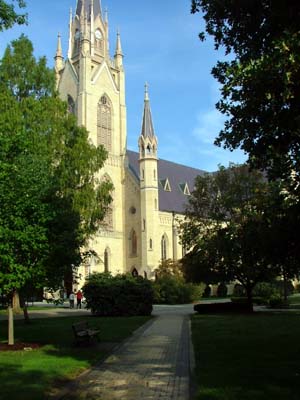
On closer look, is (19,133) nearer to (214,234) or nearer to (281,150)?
(281,150)

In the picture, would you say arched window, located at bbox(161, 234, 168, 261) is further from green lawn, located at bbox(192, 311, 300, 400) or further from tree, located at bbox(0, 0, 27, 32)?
tree, located at bbox(0, 0, 27, 32)

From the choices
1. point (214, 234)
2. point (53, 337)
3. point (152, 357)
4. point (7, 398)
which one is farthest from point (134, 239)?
point (7, 398)

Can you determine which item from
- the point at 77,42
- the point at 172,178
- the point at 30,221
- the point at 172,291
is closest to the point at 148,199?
the point at 172,178

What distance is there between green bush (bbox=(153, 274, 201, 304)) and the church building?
1254 centimetres

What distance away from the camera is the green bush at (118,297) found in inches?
1190

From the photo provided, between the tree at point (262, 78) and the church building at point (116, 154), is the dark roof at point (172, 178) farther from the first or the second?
the tree at point (262, 78)

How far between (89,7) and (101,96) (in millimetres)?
13449

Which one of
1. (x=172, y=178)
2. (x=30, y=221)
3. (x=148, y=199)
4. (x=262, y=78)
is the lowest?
(x=30, y=221)

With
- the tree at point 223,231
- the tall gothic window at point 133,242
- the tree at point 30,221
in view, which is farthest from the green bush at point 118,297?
the tall gothic window at point 133,242

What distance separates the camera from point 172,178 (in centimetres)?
7600

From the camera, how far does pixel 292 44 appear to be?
7891 millimetres

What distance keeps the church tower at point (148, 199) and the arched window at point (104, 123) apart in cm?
418

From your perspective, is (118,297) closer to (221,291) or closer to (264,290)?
(264,290)

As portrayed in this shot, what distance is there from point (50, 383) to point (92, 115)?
55.6 metres
